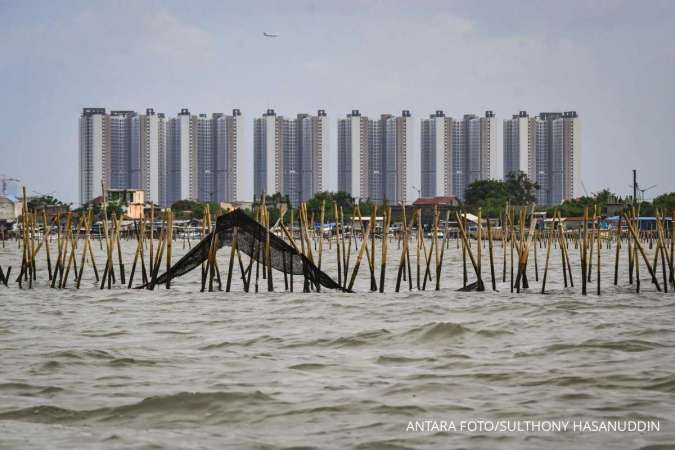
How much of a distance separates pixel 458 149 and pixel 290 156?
63.1 ft

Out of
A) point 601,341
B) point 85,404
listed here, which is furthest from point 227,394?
point 601,341

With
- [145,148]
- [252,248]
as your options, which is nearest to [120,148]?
[145,148]

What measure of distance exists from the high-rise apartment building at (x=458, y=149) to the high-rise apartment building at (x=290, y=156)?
Answer: 12273 mm

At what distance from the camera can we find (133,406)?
6.20m

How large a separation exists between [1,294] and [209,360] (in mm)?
8961

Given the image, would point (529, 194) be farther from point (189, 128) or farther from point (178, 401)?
point (178, 401)

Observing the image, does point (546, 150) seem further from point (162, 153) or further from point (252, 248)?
point (252, 248)

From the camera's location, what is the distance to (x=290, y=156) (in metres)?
113

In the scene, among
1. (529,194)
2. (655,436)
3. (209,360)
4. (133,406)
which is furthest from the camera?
(529,194)

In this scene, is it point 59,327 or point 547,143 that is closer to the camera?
point 59,327

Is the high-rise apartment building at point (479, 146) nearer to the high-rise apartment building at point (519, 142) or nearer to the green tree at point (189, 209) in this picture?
the high-rise apartment building at point (519, 142)

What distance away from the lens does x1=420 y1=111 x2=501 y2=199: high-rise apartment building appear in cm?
11144

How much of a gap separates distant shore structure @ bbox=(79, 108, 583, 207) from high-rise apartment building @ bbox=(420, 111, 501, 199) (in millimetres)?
114

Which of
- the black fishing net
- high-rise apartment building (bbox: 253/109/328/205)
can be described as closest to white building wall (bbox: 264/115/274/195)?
high-rise apartment building (bbox: 253/109/328/205)
